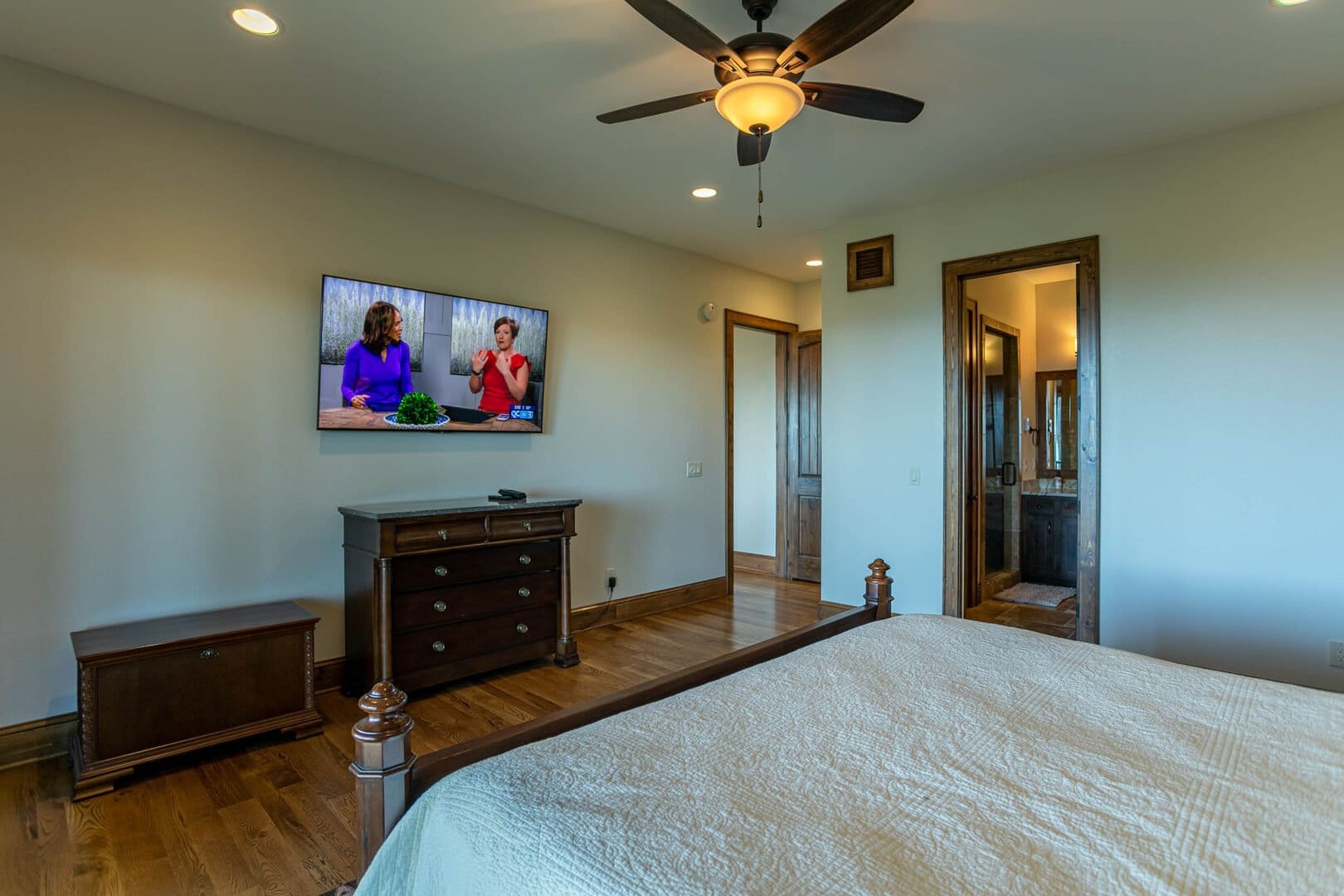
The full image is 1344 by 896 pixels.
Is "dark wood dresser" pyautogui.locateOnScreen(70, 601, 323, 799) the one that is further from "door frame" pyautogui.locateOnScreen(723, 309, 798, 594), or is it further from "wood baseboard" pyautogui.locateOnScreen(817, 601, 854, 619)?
"door frame" pyautogui.locateOnScreen(723, 309, 798, 594)

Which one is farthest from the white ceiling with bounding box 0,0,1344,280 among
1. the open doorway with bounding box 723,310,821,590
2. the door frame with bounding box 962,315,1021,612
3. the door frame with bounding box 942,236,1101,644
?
the open doorway with bounding box 723,310,821,590

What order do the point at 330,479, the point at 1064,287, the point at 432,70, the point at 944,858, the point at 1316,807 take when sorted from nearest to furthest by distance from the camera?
the point at 944,858 < the point at 1316,807 < the point at 432,70 < the point at 330,479 < the point at 1064,287

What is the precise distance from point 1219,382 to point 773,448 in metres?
3.79

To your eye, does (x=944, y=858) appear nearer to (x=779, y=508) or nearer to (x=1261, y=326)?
(x=1261, y=326)

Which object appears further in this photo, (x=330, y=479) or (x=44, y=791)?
(x=330, y=479)

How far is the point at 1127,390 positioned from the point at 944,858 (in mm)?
3355

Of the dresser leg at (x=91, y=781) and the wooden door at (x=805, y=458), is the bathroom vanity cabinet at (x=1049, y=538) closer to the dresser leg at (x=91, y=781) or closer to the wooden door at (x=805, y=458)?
the wooden door at (x=805, y=458)

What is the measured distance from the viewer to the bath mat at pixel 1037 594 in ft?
17.0

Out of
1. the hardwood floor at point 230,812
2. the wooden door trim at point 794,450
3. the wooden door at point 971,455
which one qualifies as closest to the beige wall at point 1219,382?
the wooden door at point 971,455

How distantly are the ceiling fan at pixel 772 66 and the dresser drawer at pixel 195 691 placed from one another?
2.55 m

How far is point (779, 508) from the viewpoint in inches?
245

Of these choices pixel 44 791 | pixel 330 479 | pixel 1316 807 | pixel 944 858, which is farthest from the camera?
pixel 330 479

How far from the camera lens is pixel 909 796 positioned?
3.68 ft

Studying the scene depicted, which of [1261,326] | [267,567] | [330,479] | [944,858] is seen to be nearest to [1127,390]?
[1261,326]
